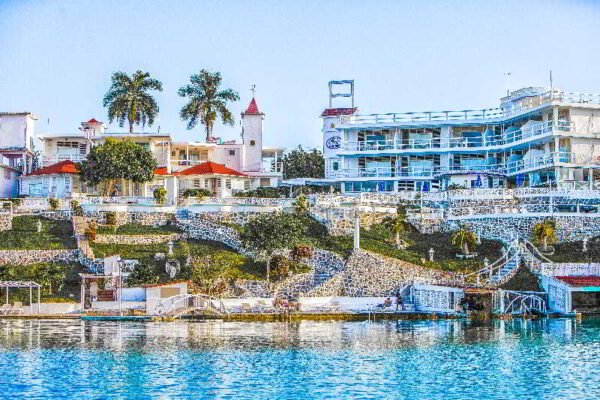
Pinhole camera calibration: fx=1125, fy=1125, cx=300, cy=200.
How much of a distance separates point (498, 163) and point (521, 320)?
3379 centimetres

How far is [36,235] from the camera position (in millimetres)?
80062

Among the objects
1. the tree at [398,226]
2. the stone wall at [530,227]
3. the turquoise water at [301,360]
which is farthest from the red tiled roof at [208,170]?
the turquoise water at [301,360]

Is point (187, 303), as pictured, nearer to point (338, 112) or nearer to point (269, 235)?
point (269, 235)


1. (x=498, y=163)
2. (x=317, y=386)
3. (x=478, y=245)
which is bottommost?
(x=317, y=386)

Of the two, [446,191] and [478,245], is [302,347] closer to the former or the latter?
[478,245]

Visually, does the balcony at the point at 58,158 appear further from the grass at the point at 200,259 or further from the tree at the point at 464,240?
the tree at the point at 464,240

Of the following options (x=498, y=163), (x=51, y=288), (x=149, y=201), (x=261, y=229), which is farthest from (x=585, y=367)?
(x=498, y=163)

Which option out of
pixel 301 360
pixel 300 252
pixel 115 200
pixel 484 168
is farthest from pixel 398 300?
pixel 484 168

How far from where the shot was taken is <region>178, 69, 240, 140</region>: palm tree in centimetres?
10594

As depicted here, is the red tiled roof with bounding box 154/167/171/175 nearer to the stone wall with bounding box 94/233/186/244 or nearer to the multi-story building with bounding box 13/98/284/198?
the multi-story building with bounding box 13/98/284/198

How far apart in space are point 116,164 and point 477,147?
3138cm

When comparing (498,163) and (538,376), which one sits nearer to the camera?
(538,376)

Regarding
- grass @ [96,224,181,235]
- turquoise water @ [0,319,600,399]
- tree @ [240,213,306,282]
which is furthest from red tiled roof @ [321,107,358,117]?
turquoise water @ [0,319,600,399]

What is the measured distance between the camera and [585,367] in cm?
4978
